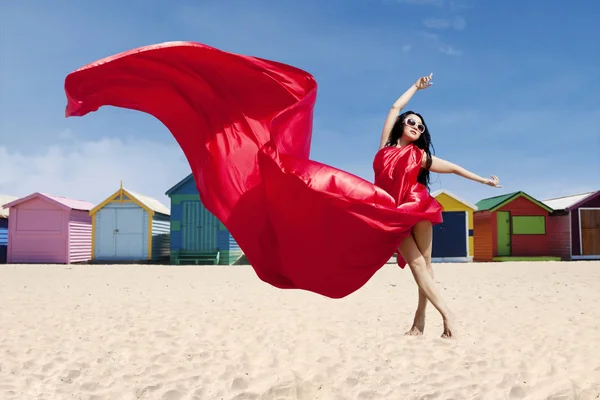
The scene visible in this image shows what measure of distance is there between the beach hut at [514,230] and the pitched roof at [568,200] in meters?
0.91

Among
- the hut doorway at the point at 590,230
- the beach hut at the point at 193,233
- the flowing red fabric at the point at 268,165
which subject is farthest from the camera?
the hut doorway at the point at 590,230

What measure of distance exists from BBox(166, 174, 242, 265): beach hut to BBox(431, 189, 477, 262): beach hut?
26.4ft

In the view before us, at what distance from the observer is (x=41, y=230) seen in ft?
66.5

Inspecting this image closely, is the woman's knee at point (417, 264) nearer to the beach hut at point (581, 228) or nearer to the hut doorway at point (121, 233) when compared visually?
the hut doorway at point (121, 233)

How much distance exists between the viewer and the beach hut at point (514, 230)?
2070 centimetres

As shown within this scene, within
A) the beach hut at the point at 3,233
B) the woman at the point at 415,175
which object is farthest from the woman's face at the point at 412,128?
the beach hut at the point at 3,233

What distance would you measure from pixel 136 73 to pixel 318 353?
3.07 metres

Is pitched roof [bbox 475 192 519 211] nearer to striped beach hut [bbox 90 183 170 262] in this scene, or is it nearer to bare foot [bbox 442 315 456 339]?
striped beach hut [bbox 90 183 170 262]

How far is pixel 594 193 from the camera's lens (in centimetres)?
2084

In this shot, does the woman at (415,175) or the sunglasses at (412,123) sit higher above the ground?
the sunglasses at (412,123)

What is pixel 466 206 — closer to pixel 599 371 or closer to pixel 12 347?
pixel 599 371

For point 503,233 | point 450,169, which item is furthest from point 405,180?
point 503,233

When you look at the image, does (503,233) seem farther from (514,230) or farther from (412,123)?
(412,123)

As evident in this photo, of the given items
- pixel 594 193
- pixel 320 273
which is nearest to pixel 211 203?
pixel 320 273
